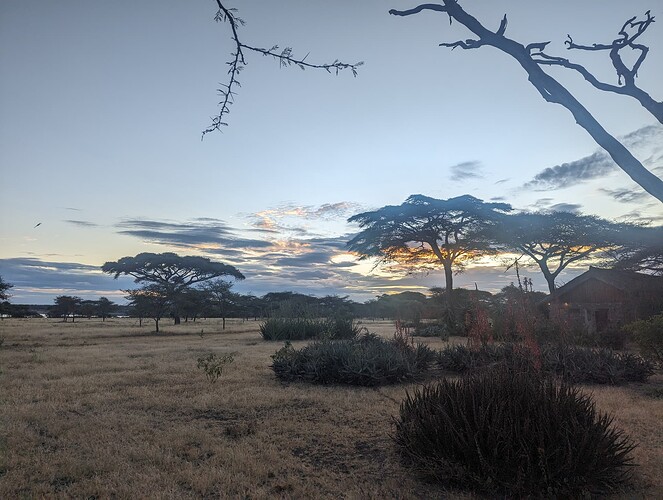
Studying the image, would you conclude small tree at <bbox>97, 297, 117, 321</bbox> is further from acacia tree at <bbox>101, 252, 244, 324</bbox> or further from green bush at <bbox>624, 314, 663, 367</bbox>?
green bush at <bbox>624, 314, 663, 367</bbox>

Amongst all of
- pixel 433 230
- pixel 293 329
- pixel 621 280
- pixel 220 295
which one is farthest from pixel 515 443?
pixel 220 295

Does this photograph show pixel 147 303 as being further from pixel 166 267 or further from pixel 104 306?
pixel 104 306

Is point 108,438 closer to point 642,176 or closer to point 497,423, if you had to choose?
point 497,423

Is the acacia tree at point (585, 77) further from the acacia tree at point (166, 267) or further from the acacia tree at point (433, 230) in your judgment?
the acacia tree at point (166, 267)

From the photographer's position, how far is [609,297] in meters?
21.4

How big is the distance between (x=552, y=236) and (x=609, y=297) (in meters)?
8.73

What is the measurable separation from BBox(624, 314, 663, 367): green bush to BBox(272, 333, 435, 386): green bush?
4.74 m

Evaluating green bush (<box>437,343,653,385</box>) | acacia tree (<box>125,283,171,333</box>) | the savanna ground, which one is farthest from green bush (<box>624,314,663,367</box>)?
acacia tree (<box>125,283,171,333</box>)

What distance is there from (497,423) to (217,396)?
18.2 feet

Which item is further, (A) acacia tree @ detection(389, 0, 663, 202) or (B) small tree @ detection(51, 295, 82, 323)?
(B) small tree @ detection(51, 295, 82, 323)

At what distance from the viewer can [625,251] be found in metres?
21.1

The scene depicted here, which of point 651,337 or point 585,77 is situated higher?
point 585,77

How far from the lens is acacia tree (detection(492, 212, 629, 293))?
28.8 m

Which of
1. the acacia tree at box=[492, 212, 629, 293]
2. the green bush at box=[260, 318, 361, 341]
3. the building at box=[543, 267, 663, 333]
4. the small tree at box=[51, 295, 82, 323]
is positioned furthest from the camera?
the small tree at box=[51, 295, 82, 323]
